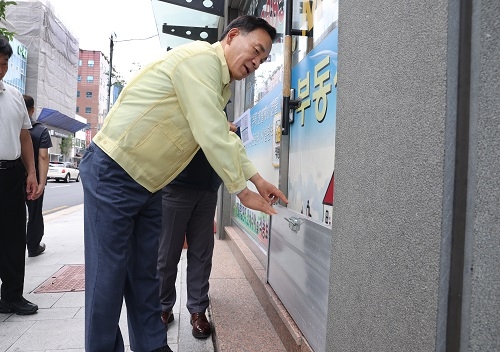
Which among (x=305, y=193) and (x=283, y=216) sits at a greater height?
(x=305, y=193)

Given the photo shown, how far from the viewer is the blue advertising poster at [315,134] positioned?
1860mm

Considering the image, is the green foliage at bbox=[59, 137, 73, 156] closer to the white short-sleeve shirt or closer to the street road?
the street road

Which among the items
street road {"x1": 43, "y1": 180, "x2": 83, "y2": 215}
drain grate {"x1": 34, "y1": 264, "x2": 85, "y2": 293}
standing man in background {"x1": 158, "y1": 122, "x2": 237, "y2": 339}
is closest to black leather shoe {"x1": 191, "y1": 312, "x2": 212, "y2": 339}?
standing man in background {"x1": 158, "y1": 122, "x2": 237, "y2": 339}

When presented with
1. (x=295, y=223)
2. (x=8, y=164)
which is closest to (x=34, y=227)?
(x=8, y=164)

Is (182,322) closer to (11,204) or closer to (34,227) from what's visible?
(11,204)

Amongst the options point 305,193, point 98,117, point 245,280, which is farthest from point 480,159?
point 98,117

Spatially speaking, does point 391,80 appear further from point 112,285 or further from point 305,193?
point 112,285

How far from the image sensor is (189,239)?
2.55m

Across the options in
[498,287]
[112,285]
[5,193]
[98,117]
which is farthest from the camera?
[98,117]

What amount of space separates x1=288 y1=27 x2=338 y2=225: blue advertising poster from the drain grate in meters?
2.20

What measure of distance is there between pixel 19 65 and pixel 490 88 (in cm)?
3705

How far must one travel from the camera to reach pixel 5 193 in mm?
2723

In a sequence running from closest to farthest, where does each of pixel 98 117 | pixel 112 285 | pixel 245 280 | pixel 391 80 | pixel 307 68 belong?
pixel 391 80
pixel 112 285
pixel 307 68
pixel 245 280
pixel 98 117

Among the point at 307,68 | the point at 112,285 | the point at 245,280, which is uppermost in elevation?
the point at 307,68
